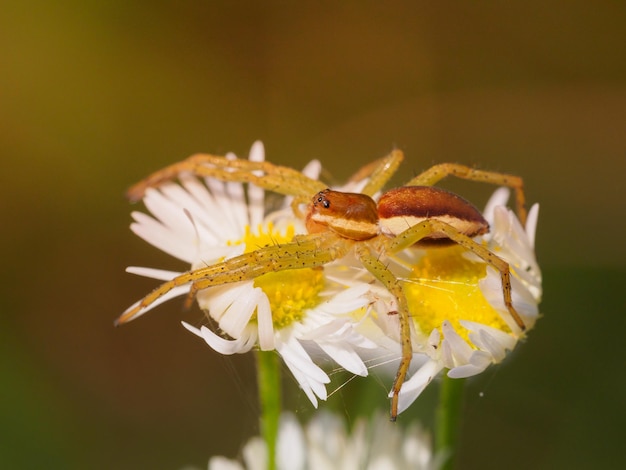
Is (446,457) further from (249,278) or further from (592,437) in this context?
(592,437)

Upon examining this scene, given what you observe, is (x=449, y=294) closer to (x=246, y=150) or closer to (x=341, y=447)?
(x=341, y=447)

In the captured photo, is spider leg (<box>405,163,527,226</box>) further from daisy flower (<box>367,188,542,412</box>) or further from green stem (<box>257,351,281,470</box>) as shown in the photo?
green stem (<box>257,351,281,470</box>)

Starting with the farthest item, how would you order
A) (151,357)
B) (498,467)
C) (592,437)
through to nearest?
(151,357)
(592,437)
(498,467)

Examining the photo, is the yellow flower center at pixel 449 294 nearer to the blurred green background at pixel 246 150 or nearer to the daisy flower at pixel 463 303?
the daisy flower at pixel 463 303

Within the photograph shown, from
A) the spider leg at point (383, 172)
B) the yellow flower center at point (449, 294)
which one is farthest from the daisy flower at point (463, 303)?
the spider leg at point (383, 172)

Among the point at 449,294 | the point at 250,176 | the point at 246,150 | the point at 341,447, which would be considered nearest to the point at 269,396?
the point at 341,447

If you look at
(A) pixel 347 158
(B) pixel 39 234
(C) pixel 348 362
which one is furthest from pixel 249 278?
(A) pixel 347 158
